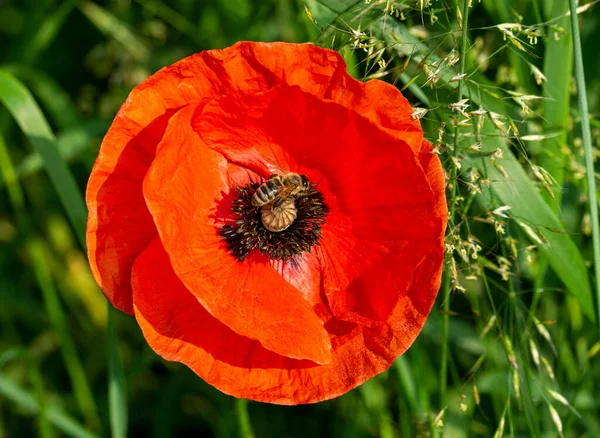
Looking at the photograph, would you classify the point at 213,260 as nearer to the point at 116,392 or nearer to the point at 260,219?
the point at 260,219

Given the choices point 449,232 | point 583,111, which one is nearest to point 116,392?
point 449,232

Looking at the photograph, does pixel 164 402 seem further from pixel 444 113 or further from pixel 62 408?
pixel 444 113

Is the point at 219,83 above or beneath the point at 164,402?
above

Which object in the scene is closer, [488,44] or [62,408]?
[488,44]

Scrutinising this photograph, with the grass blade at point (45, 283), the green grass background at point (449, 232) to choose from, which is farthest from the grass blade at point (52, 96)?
the grass blade at point (45, 283)

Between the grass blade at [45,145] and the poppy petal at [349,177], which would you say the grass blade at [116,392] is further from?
the poppy petal at [349,177]

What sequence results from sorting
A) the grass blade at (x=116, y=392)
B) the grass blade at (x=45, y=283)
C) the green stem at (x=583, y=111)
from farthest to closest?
the grass blade at (x=45, y=283) → the grass blade at (x=116, y=392) → the green stem at (x=583, y=111)

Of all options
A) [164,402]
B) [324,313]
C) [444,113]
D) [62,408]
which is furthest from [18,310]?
[444,113]
